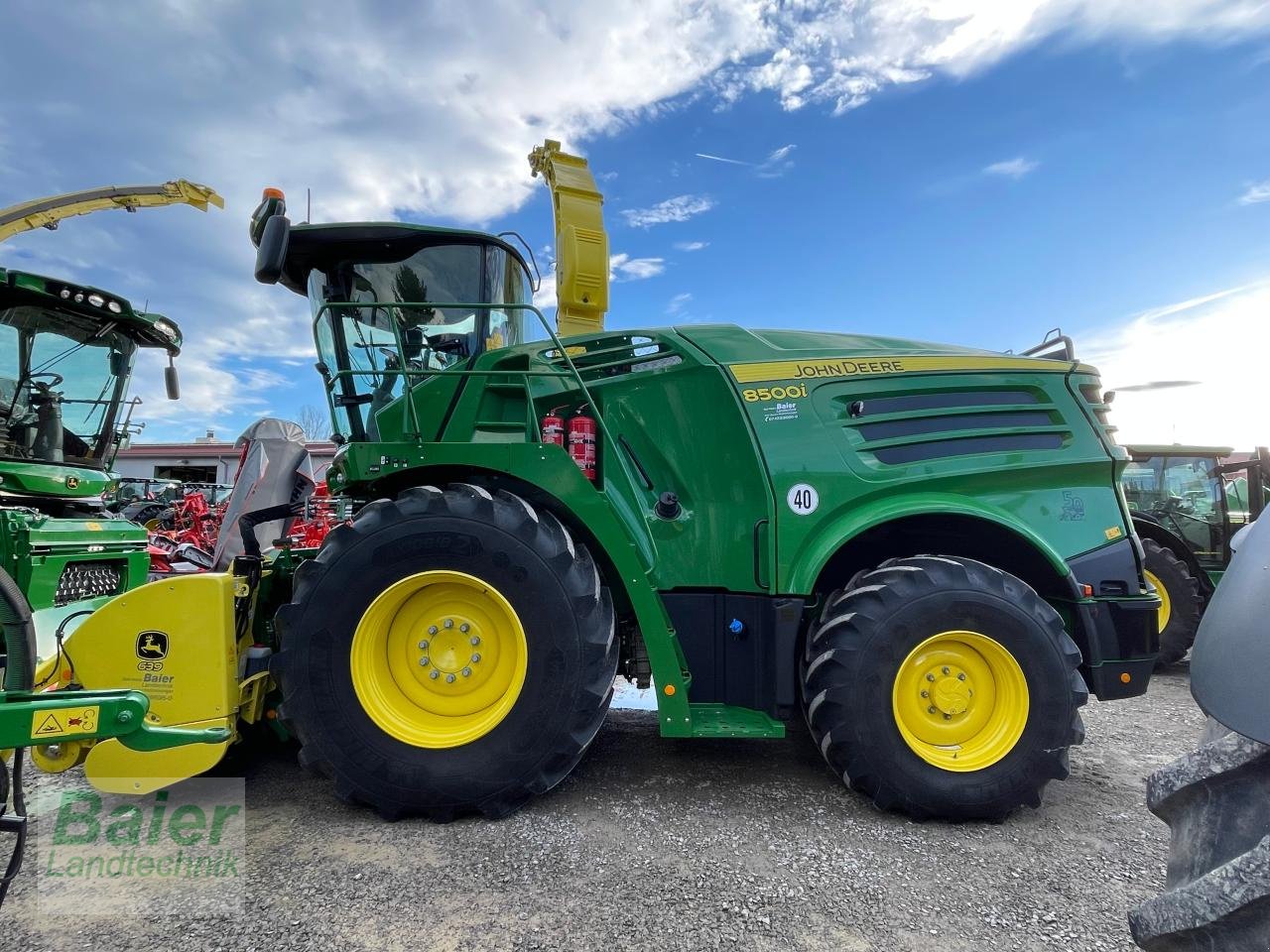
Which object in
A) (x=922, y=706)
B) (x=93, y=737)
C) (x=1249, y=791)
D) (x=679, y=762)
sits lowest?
(x=679, y=762)

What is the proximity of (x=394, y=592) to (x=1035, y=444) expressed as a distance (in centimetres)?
298

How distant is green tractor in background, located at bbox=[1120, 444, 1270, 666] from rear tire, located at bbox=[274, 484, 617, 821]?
605 cm

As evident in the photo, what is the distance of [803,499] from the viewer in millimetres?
2984

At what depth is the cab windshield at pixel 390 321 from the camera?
3.35 m

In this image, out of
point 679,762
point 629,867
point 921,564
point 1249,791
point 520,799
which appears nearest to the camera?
point 1249,791

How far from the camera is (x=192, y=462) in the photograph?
30.8 metres

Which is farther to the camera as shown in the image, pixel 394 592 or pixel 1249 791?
pixel 394 592

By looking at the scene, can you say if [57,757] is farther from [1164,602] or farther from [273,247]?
[1164,602]

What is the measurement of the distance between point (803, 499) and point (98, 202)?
1004cm

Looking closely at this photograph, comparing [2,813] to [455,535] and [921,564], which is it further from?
[921,564]

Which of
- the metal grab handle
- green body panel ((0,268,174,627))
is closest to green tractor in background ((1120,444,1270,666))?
the metal grab handle

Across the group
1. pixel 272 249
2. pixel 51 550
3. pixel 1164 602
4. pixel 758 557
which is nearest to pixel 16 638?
pixel 272 249

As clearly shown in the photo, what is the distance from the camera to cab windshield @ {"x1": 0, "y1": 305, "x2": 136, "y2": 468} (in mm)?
4969

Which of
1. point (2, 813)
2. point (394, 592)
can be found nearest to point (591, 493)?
point (394, 592)
